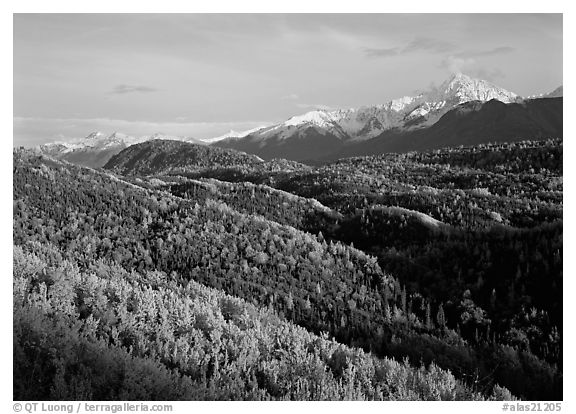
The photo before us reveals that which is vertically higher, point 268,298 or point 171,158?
point 171,158

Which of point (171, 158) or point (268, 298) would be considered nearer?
point (268, 298)

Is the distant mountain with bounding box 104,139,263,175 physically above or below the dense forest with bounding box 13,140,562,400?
above

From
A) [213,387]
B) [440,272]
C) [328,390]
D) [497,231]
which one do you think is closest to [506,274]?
[440,272]

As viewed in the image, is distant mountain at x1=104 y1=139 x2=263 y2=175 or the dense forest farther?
distant mountain at x1=104 y1=139 x2=263 y2=175

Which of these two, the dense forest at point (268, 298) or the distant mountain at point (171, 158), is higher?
the distant mountain at point (171, 158)
